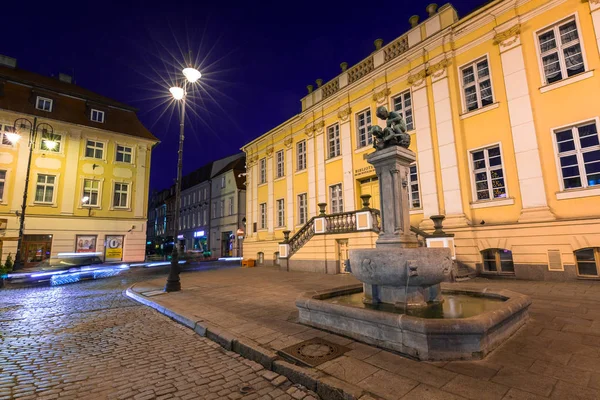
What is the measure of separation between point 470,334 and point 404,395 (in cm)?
137

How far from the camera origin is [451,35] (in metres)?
13.5

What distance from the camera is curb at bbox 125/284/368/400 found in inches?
122

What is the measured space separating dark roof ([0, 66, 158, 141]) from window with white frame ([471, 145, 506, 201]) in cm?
2867

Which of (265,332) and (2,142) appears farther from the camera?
(2,142)

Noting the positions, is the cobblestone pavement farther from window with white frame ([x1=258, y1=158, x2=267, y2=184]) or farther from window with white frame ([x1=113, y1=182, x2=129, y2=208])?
window with white frame ([x1=113, y1=182, x2=129, y2=208])

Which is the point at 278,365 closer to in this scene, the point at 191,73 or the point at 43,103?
the point at 191,73

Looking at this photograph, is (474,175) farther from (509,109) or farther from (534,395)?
(534,395)

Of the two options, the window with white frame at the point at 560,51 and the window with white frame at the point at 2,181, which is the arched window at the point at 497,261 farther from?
the window with white frame at the point at 2,181

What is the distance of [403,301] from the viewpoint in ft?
16.6

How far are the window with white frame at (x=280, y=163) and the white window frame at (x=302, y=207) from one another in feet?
9.49

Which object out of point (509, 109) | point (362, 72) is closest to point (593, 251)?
point (509, 109)

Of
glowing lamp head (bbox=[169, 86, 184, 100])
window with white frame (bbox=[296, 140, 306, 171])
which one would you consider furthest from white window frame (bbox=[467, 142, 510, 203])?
glowing lamp head (bbox=[169, 86, 184, 100])

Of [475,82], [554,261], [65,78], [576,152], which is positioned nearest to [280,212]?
[475,82]

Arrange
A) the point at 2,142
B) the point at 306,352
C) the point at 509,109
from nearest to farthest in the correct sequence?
the point at 306,352
the point at 509,109
the point at 2,142
